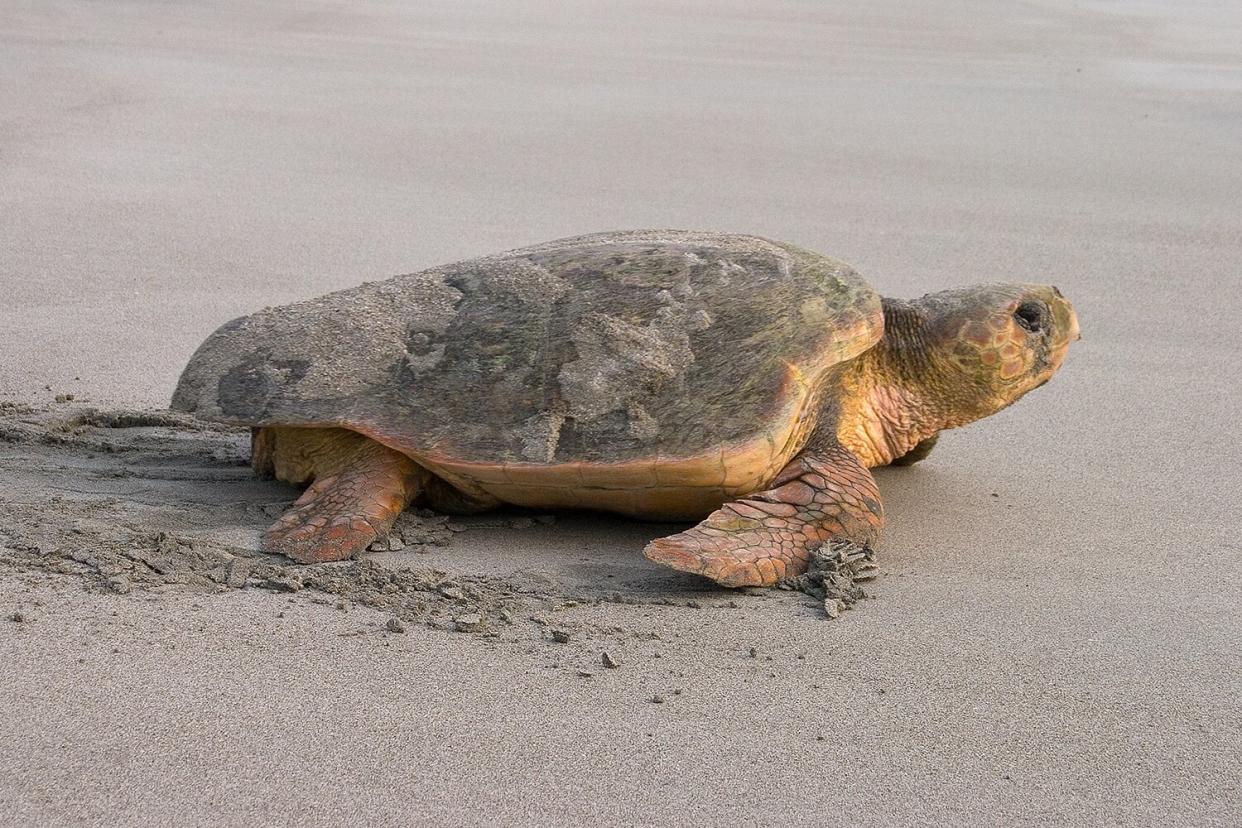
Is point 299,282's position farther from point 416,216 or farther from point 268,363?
point 268,363

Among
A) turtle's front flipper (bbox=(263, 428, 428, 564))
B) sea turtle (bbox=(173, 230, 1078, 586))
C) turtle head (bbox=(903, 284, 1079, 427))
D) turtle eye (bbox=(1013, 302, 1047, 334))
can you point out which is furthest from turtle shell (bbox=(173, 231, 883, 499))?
turtle eye (bbox=(1013, 302, 1047, 334))

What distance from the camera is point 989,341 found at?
3684mm

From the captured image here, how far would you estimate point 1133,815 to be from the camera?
218 centimetres

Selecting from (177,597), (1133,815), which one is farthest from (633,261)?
(1133,815)

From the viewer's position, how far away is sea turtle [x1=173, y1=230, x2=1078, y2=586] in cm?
320

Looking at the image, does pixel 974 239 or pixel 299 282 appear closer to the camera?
pixel 299 282

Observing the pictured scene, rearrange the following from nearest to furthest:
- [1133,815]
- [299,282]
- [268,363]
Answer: [1133,815] < [268,363] < [299,282]

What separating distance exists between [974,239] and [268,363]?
3.94 metres

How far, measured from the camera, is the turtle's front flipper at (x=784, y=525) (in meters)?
2.97

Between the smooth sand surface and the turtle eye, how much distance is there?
18.2 inches

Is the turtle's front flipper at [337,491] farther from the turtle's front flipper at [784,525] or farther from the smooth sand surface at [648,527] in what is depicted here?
the turtle's front flipper at [784,525]

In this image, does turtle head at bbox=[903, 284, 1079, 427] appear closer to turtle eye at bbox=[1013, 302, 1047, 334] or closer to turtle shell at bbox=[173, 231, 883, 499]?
turtle eye at bbox=[1013, 302, 1047, 334]

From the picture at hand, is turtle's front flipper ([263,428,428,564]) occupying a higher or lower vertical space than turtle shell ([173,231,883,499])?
lower

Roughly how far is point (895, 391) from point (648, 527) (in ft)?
2.66
